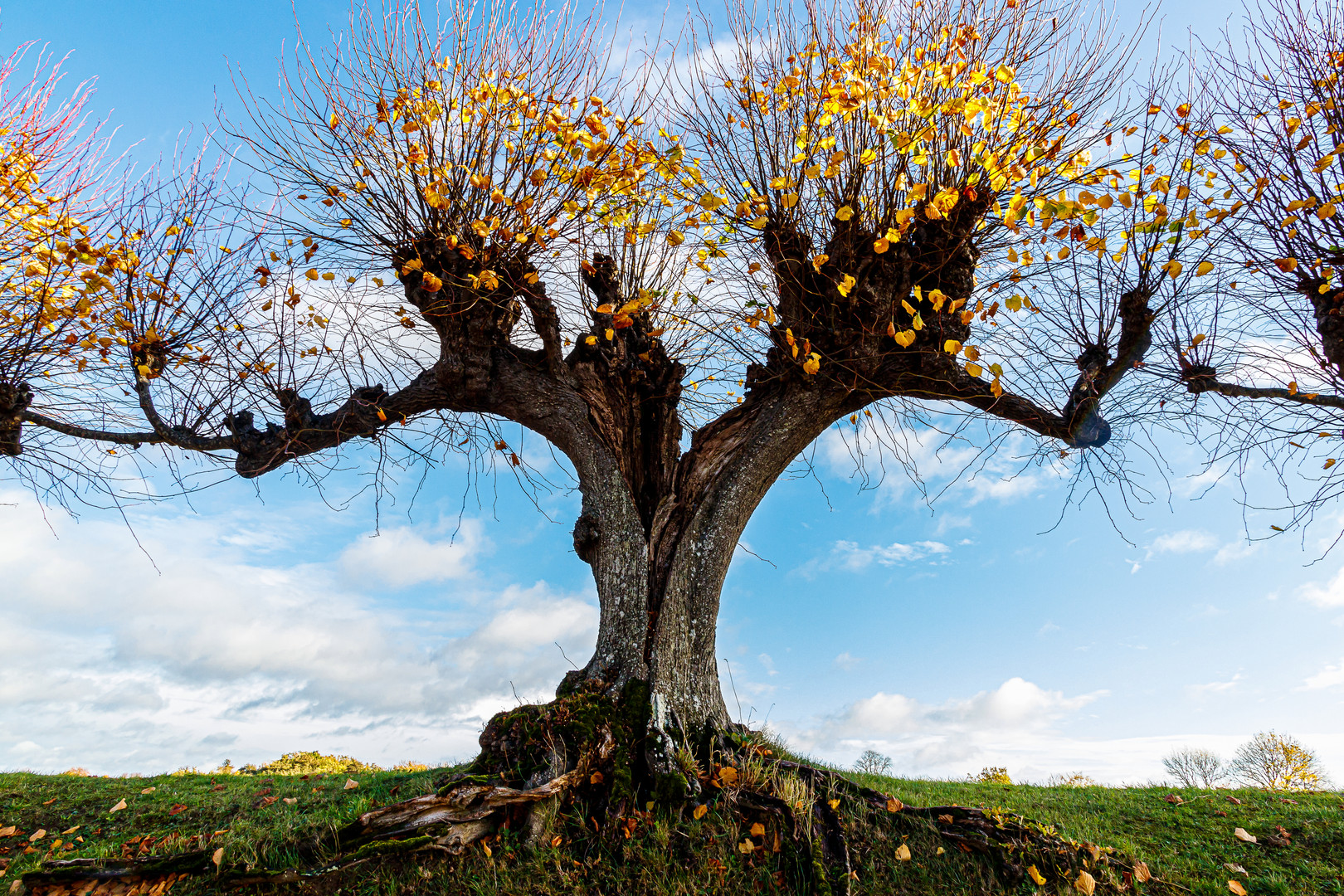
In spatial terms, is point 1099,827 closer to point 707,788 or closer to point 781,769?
point 781,769

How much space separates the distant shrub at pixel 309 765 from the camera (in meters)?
10.7

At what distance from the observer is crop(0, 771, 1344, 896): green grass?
14.7 feet

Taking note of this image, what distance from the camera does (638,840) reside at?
4758 mm

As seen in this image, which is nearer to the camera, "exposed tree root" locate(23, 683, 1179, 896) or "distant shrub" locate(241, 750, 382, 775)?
"exposed tree root" locate(23, 683, 1179, 896)

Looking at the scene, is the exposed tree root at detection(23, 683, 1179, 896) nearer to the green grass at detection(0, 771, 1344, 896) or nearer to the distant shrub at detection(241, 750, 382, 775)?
the green grass at detection(0, 771, 1344, 896)

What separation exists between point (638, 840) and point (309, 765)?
8688 millimetres

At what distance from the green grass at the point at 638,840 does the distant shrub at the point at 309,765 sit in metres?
2.46

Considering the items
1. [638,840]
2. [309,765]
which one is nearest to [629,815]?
[638,840]

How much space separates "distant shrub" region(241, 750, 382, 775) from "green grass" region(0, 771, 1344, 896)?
8.09 feet

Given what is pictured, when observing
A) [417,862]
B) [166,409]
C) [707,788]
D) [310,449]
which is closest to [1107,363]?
[707,788]

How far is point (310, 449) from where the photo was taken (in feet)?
24.8

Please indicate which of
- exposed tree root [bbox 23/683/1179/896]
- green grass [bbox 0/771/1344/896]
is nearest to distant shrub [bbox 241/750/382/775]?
green grass [bbox 0/771/1344/896]

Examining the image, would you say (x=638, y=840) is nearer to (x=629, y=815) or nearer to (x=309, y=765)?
(x=629, y=815)

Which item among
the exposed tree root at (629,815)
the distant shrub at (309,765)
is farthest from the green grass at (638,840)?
the distant shrub at (309,765)
